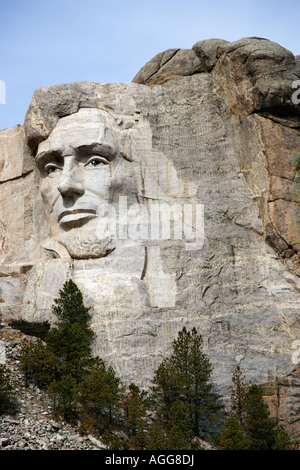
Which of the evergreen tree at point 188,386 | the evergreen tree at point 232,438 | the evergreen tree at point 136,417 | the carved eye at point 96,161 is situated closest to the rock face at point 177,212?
the carved eye at point 96,161

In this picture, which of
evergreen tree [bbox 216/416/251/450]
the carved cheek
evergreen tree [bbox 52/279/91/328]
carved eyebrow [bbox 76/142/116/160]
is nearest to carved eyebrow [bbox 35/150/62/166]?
the carved cheek

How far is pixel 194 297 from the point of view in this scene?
3253 centimetres

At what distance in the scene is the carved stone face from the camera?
111ft

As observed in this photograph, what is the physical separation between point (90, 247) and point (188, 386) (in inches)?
226

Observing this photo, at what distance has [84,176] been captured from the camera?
34.0 meters

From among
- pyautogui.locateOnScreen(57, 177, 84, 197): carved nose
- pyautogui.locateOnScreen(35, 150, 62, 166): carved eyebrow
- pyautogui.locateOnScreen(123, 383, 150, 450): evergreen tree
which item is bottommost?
pyautogui.locateOnScreen(123, 383, 150, 450): evergreen tree

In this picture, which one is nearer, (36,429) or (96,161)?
(36,429)

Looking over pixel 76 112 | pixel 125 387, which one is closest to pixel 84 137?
pixel 76 112

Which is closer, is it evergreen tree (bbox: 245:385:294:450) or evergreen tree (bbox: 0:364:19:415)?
evergreen tree (bbox: 245:385:294:450)

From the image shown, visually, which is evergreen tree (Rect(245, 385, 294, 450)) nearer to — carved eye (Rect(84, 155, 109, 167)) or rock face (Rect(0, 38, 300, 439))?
rock face (Rect(0, 38, 300, 439))

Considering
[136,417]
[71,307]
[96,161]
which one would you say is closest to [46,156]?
[96,161]

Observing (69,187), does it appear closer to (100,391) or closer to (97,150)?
(97,150)

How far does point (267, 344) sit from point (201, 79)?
9.02 m
